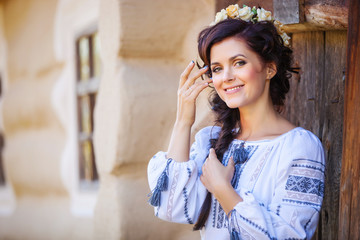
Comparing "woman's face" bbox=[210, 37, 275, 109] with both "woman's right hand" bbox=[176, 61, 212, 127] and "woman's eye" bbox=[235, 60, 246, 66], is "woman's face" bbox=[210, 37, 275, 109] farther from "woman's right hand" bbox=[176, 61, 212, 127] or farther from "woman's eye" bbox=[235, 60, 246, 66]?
"woman's right hand" bbox=[176, 61, 212, 127]

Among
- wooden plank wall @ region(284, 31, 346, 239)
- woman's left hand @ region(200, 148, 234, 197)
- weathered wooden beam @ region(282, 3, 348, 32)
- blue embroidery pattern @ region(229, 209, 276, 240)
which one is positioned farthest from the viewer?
wooden plank wall @ region(284, 31, 346, 239)

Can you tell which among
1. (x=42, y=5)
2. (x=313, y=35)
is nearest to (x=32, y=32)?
(x=42, y=5)

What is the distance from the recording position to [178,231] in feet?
10.5

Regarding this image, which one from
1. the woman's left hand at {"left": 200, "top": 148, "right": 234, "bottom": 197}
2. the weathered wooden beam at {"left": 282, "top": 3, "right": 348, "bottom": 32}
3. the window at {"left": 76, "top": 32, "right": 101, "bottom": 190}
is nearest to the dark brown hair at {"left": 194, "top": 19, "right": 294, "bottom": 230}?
the woman's left hand at {"left": 200, "top": 148, "right": 234, "bottom": 197}

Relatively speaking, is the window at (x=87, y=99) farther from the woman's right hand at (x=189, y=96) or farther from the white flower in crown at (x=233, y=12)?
the white flower in crown at (x=233, y=12)

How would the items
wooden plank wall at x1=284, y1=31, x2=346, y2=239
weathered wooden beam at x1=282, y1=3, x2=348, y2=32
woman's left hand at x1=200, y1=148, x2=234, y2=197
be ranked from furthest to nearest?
wooden plank wall at x1=284, y1=31, x2=346, y2=239
weathered wooden beam at x1=282, y1=3, x2=348, y2=32
woman's left hand at x1=200, y1=148, x2=234, y2=197

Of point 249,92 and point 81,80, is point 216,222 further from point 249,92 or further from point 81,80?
point 81,80

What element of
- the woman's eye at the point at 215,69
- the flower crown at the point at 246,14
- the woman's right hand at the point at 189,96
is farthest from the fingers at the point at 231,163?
the flower crown at the point at 246,14

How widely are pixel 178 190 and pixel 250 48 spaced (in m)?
0.64

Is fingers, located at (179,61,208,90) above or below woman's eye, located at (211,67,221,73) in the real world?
below

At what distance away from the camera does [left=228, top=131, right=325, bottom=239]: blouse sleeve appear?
1820mm

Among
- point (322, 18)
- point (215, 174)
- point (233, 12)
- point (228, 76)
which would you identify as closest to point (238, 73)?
point (228, 76)

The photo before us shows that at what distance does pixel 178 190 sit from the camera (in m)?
2.11

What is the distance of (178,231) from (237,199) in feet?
4.43
